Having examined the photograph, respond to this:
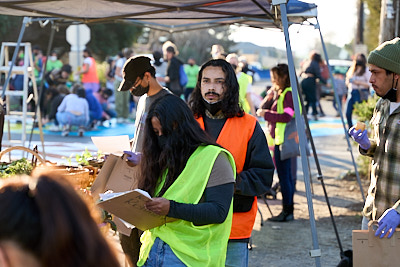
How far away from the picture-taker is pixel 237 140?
4031 millimetres

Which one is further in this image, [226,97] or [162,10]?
[162,10]

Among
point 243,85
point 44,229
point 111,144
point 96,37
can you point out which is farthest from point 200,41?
point 44,229

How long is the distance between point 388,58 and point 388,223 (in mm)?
972

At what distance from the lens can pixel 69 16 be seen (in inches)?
291

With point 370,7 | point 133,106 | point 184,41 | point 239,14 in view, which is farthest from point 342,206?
point 184,41

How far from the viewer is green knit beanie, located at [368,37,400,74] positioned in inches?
154

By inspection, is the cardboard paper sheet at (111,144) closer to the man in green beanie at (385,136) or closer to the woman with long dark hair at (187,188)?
the woman with long dark hair at (187,188)

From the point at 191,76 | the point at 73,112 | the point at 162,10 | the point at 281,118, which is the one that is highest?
the point at 162,10

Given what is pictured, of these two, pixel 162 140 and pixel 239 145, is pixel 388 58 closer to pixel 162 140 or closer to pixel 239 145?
pixel 239 145

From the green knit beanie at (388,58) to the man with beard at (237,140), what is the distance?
0.78 metres

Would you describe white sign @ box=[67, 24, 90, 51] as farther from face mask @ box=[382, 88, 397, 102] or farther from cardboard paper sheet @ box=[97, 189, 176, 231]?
cardboard paper sheet @ box=[97, 189, 176, 231]

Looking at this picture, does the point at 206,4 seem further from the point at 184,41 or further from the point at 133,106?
the point at 184,41

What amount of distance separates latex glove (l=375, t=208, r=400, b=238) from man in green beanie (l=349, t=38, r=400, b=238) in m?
0.22

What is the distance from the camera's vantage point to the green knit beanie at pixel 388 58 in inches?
154
